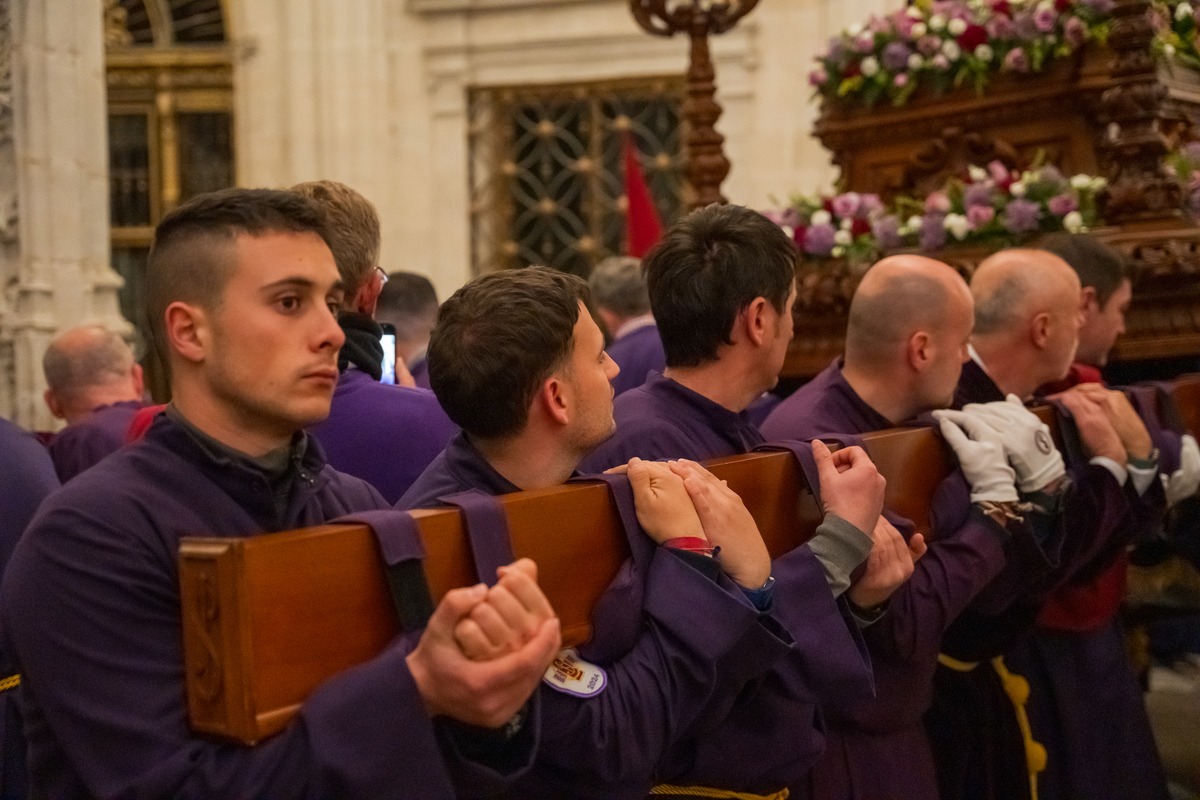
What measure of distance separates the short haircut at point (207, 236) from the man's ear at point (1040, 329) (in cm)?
216

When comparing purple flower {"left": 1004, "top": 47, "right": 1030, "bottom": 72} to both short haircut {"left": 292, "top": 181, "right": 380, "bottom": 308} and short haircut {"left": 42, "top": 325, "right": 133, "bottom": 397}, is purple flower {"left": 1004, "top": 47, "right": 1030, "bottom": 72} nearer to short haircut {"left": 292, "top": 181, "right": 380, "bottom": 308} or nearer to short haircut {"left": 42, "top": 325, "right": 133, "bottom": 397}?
short haircut {"left": 292, "top": 181, "right": 380, "bottom": 308}

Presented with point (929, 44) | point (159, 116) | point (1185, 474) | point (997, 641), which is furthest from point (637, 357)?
point (159, 116)

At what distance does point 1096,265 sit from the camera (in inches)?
157

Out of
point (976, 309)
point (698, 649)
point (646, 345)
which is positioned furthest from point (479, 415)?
point (646, 345)

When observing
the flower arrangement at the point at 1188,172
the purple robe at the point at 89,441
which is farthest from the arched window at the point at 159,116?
the flower arrangement at the point at 1188,172

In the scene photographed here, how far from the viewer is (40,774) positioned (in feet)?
5.03

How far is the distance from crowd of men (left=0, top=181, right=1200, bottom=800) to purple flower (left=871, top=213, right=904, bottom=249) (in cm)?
165

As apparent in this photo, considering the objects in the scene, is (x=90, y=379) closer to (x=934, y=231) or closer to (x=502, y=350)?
(x=934, y=231)

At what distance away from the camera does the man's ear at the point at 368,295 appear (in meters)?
2.82

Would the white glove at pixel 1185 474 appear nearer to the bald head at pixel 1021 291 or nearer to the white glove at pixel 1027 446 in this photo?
the bald head at pixel 1021 291

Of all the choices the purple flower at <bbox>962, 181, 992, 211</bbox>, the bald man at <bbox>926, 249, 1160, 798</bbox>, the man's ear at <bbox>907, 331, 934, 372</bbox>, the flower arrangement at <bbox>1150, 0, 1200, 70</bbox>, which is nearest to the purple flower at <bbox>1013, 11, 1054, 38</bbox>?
the flower arrangement at <bbox>1150, 0, 1200, 70</bbox>

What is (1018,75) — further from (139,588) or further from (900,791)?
(139,588)

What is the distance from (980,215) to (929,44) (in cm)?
96

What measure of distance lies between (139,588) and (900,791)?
1635 millimetres
